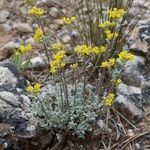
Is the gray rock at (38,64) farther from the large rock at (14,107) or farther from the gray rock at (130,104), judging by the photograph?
the gray rock at (130,104)


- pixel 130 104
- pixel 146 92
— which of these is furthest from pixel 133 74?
pixel 130 104

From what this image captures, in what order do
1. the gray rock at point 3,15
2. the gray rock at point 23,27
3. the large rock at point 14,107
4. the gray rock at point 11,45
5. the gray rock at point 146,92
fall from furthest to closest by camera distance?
the gray rock at point 3,15, the gray rock at point 23,27, the gray rock at point 11,45, the gray rock at point 146,92, the large rock at point 14,107

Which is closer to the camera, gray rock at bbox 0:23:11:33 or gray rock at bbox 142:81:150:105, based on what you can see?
gray rock at bbox 142:81:150:105

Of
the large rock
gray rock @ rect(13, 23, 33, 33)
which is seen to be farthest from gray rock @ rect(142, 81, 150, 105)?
gray rock @ rect(13, 23, 33, 33)

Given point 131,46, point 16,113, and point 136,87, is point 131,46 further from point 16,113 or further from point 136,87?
point 16,113

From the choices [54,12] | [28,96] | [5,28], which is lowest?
[5,28]

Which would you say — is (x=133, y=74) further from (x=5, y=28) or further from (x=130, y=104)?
(x=5, y=28)

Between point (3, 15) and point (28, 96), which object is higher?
point (28, 96)

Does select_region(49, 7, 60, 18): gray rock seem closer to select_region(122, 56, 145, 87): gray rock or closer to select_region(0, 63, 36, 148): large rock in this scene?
select_region(122, 56, 145, 87): gray rock

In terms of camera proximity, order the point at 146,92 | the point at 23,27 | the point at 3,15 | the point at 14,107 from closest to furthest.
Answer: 1. the point at 14,107
2. the point at 146,92
3. the point at 23,27
4. the point at 3,15

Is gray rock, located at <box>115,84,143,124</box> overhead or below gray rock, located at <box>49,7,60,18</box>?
overhead

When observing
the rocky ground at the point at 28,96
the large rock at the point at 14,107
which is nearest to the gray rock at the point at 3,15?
the rocky ground at the point at 28,96

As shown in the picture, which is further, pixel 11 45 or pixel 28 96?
pixel 11 45
